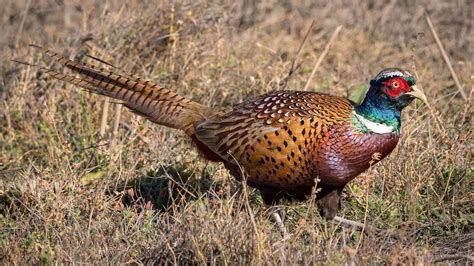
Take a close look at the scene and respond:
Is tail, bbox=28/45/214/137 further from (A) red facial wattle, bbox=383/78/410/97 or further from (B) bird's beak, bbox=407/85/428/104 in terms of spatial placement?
(B) bird's beak, bbox=407/85/428/104

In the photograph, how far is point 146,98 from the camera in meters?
4.90

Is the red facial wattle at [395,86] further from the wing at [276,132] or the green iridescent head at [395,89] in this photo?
the wing at [276,132]

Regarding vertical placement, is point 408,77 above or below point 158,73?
above

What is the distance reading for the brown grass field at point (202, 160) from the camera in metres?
3.91

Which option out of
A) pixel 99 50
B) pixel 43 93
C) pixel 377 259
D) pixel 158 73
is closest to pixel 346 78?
pixel 158 73

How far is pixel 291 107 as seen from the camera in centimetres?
442

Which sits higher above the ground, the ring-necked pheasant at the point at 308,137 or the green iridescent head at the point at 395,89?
the green iridescent head at the point at 395,89

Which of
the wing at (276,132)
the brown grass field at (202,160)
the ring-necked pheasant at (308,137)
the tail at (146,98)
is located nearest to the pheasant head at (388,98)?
the ring-necked pheasant at (308,137)

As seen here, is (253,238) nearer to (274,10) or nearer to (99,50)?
(99,50)

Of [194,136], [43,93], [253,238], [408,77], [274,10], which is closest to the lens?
[253,238]

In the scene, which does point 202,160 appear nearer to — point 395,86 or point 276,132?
point 276,132

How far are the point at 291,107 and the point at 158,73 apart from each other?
2.34 m

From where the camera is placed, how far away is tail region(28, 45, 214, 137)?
4.85 m

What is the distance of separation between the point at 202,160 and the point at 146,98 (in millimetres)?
636
